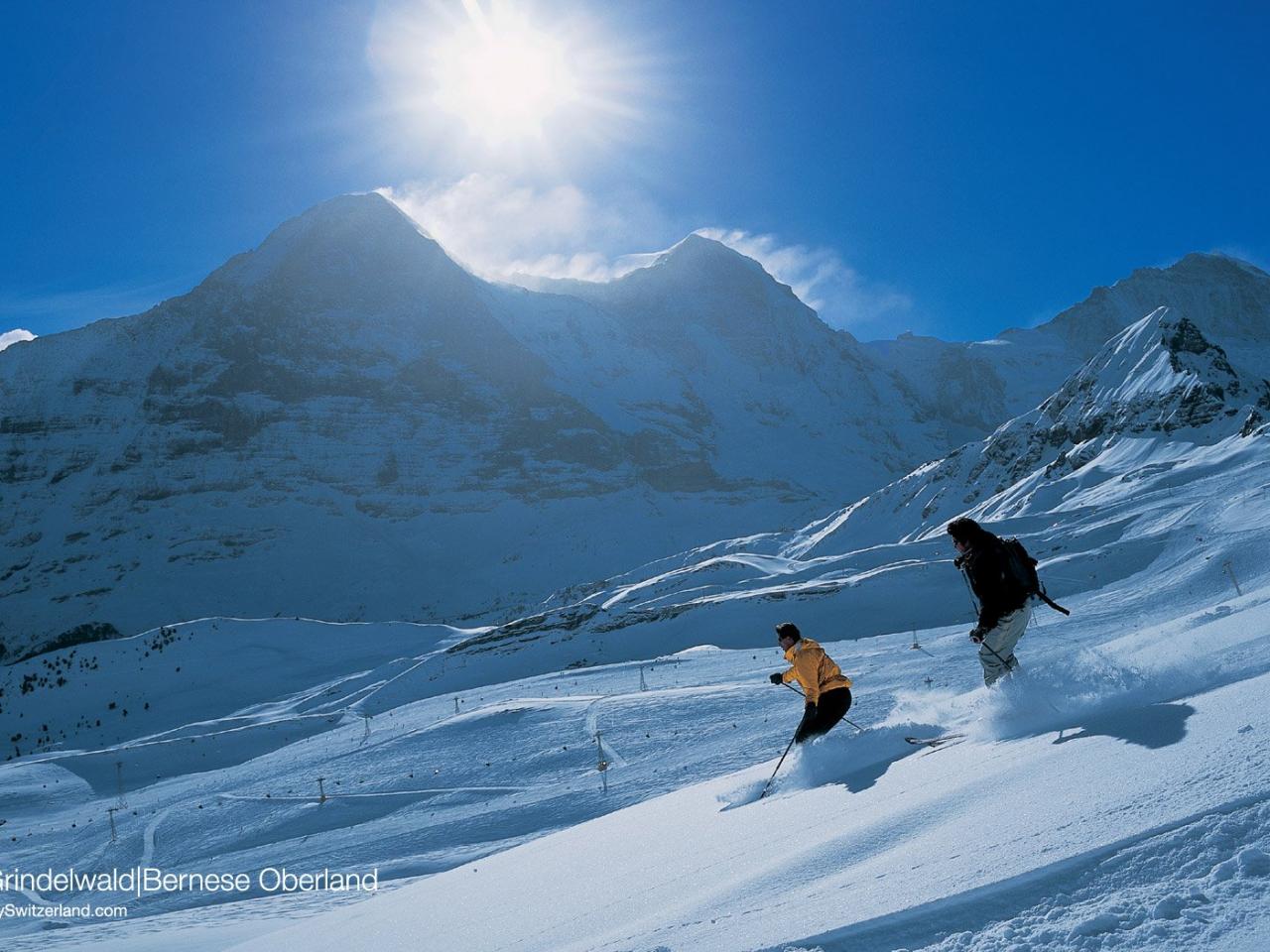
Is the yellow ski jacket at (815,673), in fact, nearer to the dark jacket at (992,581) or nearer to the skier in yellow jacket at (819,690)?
the skier in yellow jacket at (819,690)

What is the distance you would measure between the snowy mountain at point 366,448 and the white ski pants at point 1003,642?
208ft

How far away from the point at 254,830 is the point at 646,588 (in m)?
32.9

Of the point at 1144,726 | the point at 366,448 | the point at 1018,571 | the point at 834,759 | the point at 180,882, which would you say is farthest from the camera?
the point at 366,448

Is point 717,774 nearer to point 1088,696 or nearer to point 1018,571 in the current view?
point 1018,571

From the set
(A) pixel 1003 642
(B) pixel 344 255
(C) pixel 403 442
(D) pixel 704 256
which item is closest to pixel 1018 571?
(A) pixel 1003 642

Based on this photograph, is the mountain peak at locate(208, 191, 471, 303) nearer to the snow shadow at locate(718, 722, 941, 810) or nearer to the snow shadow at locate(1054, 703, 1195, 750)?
the snow shadow at locate(718, 722, 941, 810)

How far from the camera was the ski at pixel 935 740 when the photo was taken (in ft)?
15.8

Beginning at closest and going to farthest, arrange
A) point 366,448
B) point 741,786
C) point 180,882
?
point 741,786
point 180,882
point 366,448

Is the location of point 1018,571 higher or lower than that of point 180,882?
higher

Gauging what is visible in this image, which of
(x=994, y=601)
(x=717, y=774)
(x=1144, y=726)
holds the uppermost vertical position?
(x=994, y=601)

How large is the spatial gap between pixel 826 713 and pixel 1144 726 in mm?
3154

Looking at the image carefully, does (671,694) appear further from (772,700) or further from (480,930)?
(480,930)

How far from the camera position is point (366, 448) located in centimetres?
11069

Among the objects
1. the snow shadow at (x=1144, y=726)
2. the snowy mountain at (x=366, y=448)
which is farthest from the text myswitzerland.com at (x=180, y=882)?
the snowy mountain at (x=366, y=448)
